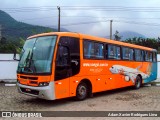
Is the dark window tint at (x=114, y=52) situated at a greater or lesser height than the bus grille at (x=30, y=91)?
greater

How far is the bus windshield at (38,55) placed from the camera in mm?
10828

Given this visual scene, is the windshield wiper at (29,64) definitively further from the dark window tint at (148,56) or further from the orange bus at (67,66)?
the dark window tint at (148,56)

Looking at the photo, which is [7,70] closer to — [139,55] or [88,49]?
[139,55]

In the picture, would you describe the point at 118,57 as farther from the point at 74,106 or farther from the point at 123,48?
the point at 74,106

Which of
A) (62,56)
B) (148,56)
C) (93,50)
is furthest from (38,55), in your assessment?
(148,56)

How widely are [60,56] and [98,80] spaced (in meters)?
3.24

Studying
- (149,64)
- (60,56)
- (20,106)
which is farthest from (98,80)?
(149,64)

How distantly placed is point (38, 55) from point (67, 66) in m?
1.27

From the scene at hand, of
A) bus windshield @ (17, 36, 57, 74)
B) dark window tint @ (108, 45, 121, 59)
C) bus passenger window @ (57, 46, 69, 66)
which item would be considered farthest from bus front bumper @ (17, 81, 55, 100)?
dark window tint @ (108, 45, 121, 59)

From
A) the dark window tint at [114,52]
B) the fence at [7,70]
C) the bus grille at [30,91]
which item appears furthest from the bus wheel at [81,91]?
the fence at [7,70]

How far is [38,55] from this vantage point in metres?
11.2

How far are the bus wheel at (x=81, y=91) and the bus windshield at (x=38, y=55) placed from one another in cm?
217

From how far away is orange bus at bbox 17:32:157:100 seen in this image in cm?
1077

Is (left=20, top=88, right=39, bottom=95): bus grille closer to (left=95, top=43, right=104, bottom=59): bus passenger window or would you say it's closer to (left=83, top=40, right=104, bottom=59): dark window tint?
(left=83, top=40, right=104, bottom=59): dark window tint
